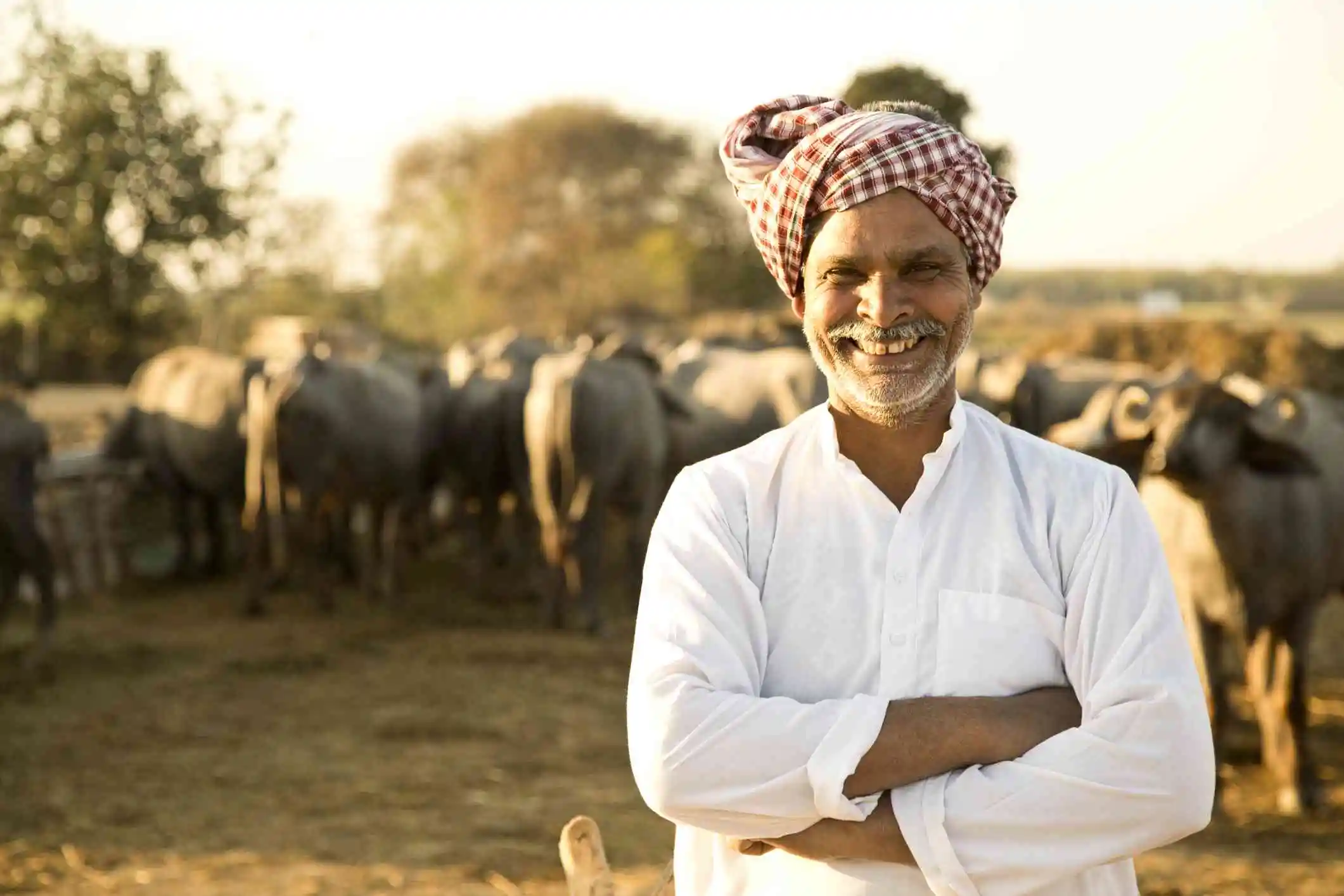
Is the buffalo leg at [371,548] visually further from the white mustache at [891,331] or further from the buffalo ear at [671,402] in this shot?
the white mustache at [891,331]

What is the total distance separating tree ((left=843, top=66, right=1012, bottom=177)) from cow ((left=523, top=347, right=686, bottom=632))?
6645 millimetres

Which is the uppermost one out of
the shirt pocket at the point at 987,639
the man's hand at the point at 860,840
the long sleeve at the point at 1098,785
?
the shirt pocket at the point at 987,639

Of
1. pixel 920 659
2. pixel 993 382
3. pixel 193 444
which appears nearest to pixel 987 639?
pixel 920 659

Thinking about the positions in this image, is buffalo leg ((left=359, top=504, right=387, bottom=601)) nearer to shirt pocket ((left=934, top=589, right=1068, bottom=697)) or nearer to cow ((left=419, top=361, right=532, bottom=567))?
cow ((left=419, top=361, right=532, bottom=567))

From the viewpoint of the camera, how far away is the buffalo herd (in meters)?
6.54

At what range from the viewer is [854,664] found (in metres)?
2.22

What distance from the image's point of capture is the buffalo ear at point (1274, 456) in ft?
20.0

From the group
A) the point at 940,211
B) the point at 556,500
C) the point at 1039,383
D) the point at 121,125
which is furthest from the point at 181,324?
the point at 940,211

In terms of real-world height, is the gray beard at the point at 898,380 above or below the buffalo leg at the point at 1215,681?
above

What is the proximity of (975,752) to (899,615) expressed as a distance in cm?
21

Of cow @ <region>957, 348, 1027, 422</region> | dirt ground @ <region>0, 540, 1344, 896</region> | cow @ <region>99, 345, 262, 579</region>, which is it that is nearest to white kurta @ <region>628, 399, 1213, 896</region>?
dirt ground @ <region>0, 540, 1344, 896</region>

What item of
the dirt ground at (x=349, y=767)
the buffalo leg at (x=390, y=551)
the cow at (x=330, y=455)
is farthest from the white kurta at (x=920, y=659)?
the buffalo leg at (x=390, y=551)

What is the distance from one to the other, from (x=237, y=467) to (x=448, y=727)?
6.13 meters

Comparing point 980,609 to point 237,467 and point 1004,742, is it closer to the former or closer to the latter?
point 1004,742
